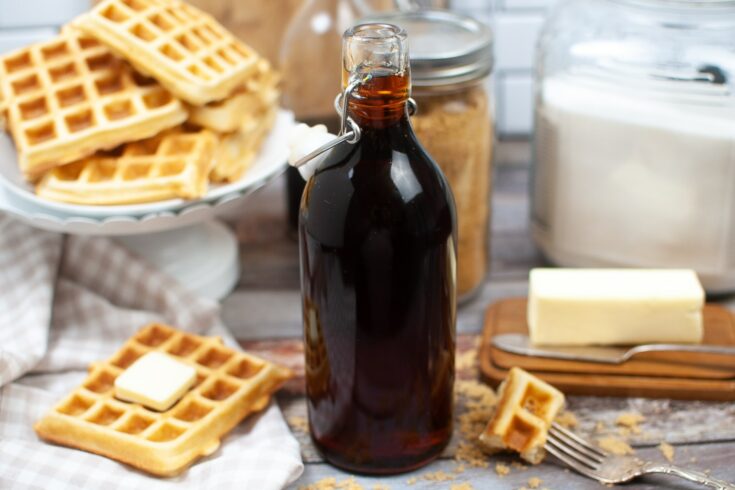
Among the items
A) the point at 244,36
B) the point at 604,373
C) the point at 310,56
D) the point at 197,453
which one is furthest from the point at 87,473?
the point at 244,36

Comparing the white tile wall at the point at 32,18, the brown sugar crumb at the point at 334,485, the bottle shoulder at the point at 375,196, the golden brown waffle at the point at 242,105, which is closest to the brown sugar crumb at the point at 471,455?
the brown sugar crumb at the point at 334,485

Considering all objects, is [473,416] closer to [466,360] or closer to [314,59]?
[466,360]

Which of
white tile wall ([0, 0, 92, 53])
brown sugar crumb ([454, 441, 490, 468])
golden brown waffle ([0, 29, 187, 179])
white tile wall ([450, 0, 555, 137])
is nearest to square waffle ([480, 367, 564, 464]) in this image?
brown sugar crumb ([454, 441, 490, 468])

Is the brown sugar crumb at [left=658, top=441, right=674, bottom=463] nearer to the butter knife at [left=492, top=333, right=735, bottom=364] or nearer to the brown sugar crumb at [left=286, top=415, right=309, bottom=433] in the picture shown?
the butter knife at [left=492, top=333, right=735, bottom=364]

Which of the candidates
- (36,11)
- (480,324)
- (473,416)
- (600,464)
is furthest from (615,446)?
(36,11)

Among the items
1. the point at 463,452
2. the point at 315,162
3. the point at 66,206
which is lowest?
the point at 463,452

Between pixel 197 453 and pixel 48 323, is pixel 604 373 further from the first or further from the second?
pixel 48 323
